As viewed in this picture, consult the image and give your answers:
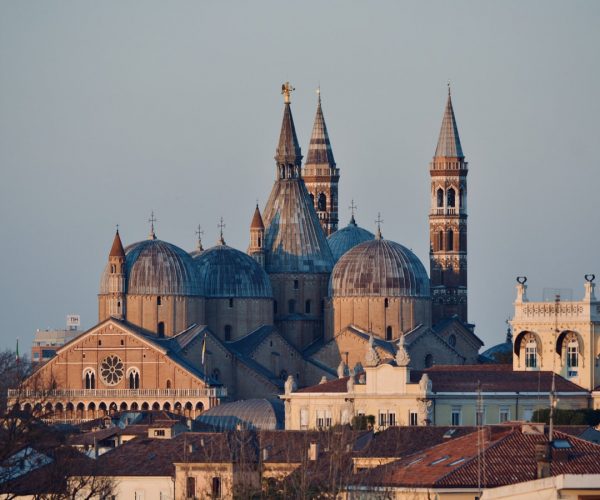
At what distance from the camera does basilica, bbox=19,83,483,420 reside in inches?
5945

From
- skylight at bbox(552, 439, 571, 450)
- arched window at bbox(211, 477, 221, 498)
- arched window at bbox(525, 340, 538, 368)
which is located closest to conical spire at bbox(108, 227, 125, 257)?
arched window at bbox(525, 340, 538, 368)

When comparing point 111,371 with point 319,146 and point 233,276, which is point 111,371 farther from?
point 319,146

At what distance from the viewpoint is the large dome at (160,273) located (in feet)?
499

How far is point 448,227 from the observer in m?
166

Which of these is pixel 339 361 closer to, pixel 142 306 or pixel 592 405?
pixel 142 306

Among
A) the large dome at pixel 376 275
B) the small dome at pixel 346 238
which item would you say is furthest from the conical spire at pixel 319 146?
the large dome at pixel 376 275

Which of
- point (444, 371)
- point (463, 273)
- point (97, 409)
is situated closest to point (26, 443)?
point (444, 371)

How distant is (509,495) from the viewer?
199 ft

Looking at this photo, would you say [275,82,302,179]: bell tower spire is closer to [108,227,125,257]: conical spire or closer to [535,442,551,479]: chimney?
[108,227,125,257]: conical spire

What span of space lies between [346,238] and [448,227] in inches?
265

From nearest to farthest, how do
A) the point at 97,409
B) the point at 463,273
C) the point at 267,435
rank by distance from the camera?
the point at 267,435 → the point at 97,409 → the point at 463,273

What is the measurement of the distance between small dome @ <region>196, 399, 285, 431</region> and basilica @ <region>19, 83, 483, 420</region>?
19.5 ft

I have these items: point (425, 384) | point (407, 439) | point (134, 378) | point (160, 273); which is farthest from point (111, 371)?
point (407, 439)

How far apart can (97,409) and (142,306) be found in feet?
18.4
